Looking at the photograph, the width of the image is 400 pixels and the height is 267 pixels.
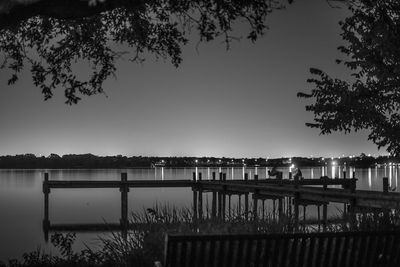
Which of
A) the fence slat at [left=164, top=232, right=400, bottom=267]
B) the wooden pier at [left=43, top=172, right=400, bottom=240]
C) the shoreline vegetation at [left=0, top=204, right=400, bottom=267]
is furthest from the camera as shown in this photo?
the wooden pier at [left=43, top=172, right=400, bottom=240]

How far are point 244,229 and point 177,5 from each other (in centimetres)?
454

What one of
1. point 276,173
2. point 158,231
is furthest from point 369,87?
point 276,173

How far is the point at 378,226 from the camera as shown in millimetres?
12883

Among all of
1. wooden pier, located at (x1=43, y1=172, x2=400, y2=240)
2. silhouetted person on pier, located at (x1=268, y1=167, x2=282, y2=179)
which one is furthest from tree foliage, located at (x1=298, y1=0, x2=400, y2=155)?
silhouetted person on pier, located at (x1=268, y1=167, x2=282, y2=179)

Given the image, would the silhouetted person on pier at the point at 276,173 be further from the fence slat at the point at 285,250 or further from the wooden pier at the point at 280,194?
the fence slat at the point at 285,250

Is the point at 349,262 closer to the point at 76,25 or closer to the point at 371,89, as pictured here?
the point at 76,25

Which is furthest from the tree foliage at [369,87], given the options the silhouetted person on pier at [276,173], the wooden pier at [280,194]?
the silhouetted person on pier at [276,173]

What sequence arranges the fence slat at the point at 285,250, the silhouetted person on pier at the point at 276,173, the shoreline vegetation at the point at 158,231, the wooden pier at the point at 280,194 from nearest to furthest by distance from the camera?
1. the fence slat at the point at 285,250
2. the shoreline vegetation at the point at 158,231
3. the wooden pier at the point at 280,194
4. the silhouetted person on pier at the point at 276,173

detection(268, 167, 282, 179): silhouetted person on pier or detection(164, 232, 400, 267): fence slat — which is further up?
detection(268, 167, 282, 179): silhouetted person on pier

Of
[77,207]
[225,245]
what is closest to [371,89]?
[225,245]

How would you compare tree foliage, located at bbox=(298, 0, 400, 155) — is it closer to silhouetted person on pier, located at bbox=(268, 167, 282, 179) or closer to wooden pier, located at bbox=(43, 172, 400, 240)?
wooden pier, located at bbox=(43, 172, 400, 240)

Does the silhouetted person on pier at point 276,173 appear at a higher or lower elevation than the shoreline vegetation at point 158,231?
higher

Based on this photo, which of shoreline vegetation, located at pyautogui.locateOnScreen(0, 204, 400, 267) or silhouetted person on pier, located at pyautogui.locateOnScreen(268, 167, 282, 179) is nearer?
shoreline vegetation, located at pyautogui.locateOnScreen(0, 204, 400, 267)

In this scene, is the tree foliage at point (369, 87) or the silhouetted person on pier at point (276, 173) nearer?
the tree foliage at point (369, 87)
